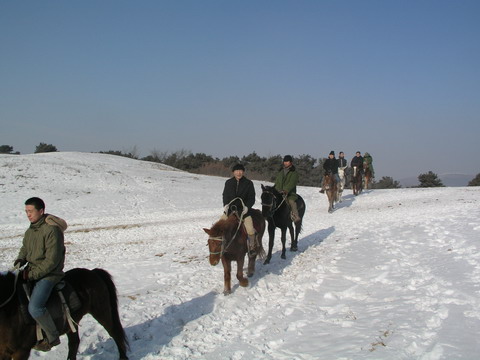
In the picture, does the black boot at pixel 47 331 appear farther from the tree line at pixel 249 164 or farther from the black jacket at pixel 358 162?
the tree line at pixel 249 164

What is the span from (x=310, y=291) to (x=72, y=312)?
4715 mm

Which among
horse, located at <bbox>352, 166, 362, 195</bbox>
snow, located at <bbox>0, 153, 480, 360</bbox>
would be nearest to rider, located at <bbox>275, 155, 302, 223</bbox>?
snow, located at <bbox>0, 153, 480, 360</bbox>

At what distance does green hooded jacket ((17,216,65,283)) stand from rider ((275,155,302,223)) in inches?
280

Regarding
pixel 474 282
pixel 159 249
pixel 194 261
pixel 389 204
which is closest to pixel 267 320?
pixel 474 282

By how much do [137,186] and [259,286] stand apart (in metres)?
25.6

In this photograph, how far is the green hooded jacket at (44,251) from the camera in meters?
4.46

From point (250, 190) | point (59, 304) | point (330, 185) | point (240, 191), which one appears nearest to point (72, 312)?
point (59, 304)

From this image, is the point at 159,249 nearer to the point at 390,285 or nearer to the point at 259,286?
the point at 259,286

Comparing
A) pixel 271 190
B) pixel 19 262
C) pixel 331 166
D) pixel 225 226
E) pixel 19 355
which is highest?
pixel 331 166

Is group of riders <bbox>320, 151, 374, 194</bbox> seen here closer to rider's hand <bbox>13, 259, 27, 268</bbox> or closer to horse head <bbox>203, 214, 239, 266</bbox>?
horse head <bbox>203, 214, 239, 266</bbox>

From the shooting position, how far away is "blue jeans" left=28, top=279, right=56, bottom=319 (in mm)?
4266

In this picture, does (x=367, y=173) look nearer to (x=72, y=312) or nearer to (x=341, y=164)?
(x=341, y=164)

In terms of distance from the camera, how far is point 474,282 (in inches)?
268

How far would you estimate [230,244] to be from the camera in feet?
24.8
